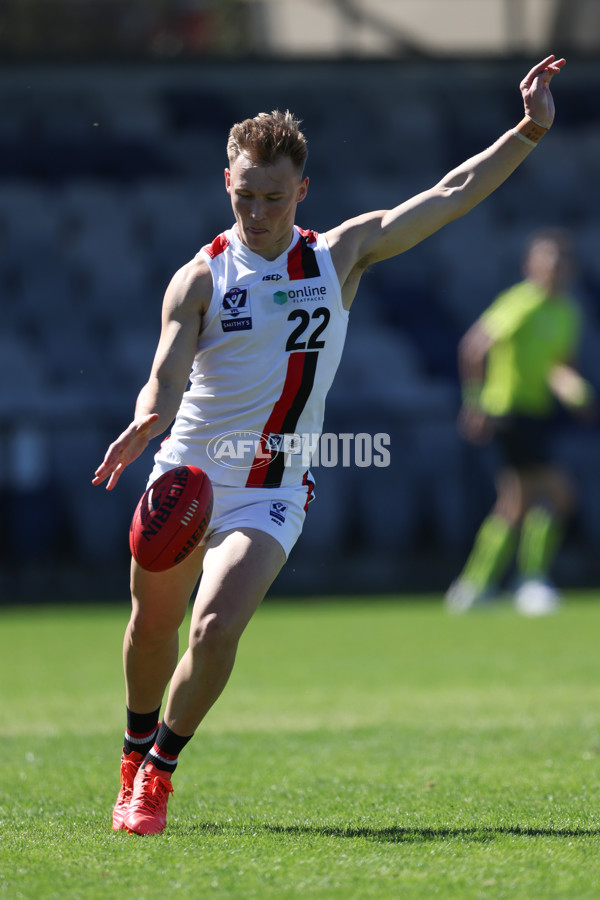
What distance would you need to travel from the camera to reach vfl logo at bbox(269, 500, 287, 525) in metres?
4.27

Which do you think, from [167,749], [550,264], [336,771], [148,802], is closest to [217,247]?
[167,749]

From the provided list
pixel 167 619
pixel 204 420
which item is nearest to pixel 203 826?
pixel 167 619

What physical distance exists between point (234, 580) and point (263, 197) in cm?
124

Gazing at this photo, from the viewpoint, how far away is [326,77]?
1625 centimetres

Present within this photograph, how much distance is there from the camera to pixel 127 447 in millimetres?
3959

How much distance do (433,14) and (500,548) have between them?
25.8 ft

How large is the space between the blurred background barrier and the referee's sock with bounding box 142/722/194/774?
8430mm

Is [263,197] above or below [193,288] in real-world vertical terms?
above

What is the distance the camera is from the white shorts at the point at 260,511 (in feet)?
13.9

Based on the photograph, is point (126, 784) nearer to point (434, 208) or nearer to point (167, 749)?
point (167, 749)

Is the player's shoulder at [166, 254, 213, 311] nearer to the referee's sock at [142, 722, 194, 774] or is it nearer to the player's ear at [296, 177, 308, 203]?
the player's ear at [296, 177, 308, 203]

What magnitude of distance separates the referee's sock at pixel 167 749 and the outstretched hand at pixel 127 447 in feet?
2.77

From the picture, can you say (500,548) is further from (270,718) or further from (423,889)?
(423,889)

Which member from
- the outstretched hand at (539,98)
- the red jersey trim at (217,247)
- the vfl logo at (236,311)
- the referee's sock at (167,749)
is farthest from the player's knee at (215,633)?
the outstretched hand at (539,98)
